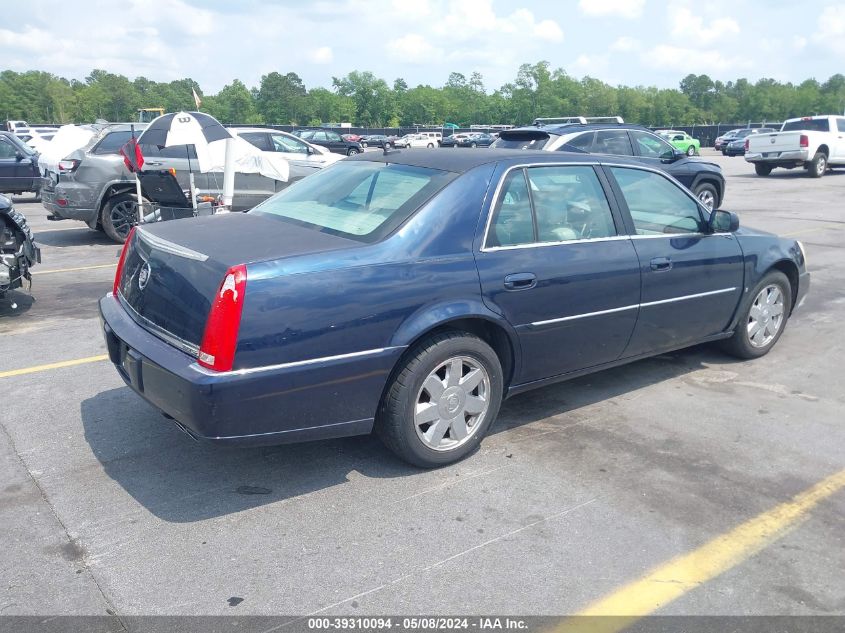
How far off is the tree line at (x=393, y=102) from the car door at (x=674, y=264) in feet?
351

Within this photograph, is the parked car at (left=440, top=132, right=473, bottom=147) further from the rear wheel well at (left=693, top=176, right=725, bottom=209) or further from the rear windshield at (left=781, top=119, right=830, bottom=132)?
the rear wheel well at (left=693, top=176, right=725, bottom=209)

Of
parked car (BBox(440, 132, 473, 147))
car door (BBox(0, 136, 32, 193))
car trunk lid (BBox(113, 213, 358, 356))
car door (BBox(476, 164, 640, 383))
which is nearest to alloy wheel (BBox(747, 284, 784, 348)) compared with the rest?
car door (BBox(476, 164, 640, 383))

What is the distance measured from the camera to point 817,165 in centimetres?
2312

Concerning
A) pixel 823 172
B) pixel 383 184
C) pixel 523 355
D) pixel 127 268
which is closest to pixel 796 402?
pixel 523 355

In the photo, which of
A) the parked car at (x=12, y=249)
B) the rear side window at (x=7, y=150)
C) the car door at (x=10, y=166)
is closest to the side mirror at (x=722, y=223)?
the parked car at (x=12, y=249)

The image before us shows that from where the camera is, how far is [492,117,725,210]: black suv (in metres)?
11.9

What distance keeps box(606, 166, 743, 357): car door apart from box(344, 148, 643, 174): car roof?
295 mm

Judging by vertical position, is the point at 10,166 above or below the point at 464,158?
below

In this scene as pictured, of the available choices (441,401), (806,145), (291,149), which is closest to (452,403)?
(441,401)

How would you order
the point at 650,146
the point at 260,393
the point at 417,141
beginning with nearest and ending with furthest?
1. the point at 260,393
2. the point at 650,146
3. the point at 417,141

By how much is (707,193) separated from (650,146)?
1376 millimetres

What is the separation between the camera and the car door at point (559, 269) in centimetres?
418

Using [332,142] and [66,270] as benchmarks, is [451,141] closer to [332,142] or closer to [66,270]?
[332,142]

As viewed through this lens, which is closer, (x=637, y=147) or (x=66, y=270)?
(x=66, y=270)
